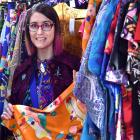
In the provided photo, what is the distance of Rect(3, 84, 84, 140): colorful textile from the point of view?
1926 mm

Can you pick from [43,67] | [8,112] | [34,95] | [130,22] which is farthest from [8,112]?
[130,22]

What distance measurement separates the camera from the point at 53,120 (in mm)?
1947

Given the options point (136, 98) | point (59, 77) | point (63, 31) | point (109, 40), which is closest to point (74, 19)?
point (63, 31)

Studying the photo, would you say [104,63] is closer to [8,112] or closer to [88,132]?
[88,132]

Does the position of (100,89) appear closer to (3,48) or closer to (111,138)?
(111,138)

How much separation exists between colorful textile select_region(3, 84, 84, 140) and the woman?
0.06 meters

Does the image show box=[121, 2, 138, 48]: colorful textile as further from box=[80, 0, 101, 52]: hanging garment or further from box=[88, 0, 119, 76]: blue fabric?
box=[80, 0, 101, 52]: hanging garment

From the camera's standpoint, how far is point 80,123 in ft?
6.32

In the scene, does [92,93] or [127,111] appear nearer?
[127,111]

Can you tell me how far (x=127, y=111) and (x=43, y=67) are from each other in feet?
2.42

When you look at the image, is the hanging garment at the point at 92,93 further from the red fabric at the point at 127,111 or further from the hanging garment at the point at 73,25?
the hanging garment at the point at 73,25

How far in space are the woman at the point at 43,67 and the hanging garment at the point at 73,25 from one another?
9cm

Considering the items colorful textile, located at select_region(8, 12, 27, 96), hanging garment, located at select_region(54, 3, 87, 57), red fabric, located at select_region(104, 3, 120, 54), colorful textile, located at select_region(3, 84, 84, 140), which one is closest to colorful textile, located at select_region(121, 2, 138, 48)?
red fabric, located at select_region(104, 3, 120, 54)

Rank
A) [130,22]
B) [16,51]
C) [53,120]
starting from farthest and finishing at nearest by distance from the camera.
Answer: [16,51]
[53,120]
[130,22]
